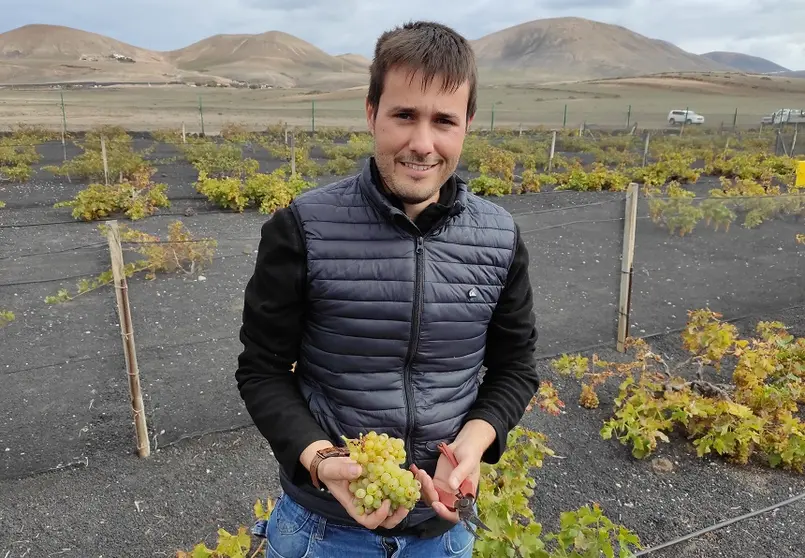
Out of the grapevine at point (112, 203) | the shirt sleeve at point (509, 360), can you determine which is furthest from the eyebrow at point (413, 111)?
the grapevine at point (112, 203)

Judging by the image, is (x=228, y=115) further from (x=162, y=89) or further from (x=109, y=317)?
(x=109, y=317)

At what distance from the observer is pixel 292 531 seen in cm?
136

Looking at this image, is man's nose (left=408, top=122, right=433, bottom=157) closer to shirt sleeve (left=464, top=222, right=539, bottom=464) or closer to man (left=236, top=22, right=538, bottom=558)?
man (left=236, top=22, right=538, bottom=558)

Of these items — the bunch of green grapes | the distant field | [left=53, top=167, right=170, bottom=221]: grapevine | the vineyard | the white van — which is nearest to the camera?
the bunch of green grapes

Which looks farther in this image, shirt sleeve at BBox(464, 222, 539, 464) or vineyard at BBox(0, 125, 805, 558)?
vineyard at BBox(0, 125, 805, 558)

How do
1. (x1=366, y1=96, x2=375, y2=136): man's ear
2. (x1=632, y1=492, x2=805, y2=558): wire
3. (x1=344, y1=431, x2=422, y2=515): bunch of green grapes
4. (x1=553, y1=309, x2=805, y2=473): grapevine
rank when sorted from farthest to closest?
1. (x1=553, y1=309, x2=805, y2=473): grapevine
2. (x1=632, y1=492, x2=805, y2=558): wire
3. (x1=366, y1=96, x2=375, y2=136): man's ear
4. (x1=344, y1=431, x2=422, y2=515): bunch of green grapes

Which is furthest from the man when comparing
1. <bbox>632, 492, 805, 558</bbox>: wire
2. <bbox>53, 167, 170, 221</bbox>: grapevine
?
<bbox>53, 167, 170, 221</bbox>: grapevine

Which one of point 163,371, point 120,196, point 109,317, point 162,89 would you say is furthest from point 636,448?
point 162,89

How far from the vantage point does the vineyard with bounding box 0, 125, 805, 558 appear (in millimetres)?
3143

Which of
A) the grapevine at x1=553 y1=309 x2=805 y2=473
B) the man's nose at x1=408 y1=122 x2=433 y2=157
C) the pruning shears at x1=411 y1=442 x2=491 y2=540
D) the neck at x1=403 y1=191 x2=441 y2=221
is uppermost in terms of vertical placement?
the man's nose at x1=408 y1=122 x2=433 y2=157

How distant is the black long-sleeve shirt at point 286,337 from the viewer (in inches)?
49.6

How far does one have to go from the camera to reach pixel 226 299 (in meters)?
5.74

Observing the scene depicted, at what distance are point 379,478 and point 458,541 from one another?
1.66 ft

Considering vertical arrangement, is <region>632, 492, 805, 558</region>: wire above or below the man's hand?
below
